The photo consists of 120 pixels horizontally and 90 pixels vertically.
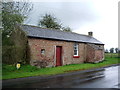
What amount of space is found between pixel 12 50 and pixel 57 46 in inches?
248

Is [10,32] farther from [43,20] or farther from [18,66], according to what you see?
[43,20]

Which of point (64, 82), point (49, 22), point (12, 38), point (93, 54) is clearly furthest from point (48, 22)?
point (64, 82)

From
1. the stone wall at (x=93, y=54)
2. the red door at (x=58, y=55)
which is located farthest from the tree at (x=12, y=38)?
the stone wall at (x=93, y=54)

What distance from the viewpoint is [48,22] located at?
4069 cm

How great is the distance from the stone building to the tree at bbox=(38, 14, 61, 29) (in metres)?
17.6

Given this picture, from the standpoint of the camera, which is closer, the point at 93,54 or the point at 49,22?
the point at 93,54

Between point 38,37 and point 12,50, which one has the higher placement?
point 38,37

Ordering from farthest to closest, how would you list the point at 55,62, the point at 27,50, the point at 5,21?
1. the point at 55,62
2. the point at 27,50
3. the point at 5,21

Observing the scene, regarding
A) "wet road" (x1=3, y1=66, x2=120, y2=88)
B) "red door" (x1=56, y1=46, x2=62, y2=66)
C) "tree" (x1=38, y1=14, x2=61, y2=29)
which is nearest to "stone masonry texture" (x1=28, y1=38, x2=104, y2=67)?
"red door" (x1=56, y1=46, x2=62, y2=66)

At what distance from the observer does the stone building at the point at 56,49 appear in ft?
57.7

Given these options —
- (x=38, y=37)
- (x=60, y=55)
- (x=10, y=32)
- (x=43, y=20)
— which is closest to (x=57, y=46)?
(x=60, y=55)

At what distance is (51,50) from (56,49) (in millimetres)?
997

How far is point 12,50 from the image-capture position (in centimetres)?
1580

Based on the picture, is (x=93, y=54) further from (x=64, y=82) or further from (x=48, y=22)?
(x=48, y=22)
